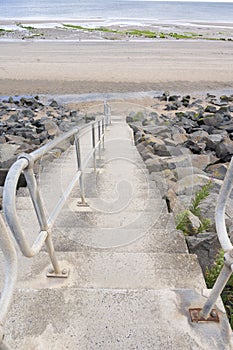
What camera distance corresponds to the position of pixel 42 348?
1355mm

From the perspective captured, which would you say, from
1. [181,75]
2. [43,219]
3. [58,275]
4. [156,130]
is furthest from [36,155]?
[181,75]

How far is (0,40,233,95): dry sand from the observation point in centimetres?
1470

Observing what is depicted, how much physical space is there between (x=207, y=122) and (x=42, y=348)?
8990 mm

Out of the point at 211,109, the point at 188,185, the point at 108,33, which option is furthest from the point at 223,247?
the point at 108,33

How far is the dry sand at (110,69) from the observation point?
14.7m

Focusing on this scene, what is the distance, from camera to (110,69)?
17297mm

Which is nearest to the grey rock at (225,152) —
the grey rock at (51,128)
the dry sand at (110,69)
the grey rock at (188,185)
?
the grey rock at (188,185)

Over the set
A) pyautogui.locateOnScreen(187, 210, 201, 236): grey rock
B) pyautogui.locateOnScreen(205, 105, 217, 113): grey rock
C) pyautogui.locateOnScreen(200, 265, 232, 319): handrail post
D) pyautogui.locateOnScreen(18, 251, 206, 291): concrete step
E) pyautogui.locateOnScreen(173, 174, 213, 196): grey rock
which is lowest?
pyautogui.locateOnScreen(205, 105, 217, 113): grey rock

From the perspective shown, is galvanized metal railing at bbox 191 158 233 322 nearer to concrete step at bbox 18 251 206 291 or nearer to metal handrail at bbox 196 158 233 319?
metal handrail at bbox 196 158 233 319

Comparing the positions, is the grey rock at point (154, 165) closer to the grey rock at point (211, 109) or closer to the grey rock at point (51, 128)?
the grey rock at point (51, 128)

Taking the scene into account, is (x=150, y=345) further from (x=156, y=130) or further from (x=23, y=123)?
(x=23, y=123)

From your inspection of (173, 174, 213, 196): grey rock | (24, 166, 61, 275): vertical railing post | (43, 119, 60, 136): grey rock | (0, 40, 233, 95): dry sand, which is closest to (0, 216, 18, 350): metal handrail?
(24, 166, 61, 275): vertical railing post

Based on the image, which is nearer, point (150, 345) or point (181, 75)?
point (150, 345)

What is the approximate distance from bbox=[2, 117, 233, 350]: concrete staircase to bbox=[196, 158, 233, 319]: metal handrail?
6.1 inches
